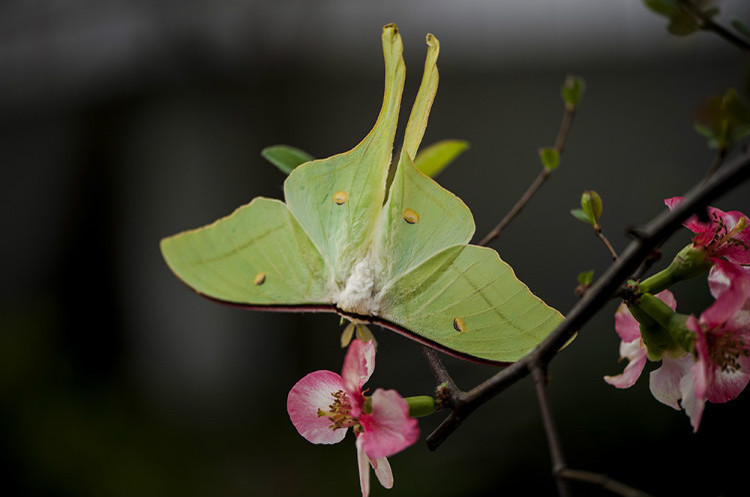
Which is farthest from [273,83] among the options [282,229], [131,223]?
[282,229]

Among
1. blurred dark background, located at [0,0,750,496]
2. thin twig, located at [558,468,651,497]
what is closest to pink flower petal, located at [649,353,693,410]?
thin twig, located at [558,468,651,497]

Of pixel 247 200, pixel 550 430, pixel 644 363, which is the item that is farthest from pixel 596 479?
pixel 247 200

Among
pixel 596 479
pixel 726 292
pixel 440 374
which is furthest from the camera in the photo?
pixel 440 374

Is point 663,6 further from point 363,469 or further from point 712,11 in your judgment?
point 363,469

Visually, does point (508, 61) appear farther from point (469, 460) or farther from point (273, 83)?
point (469, 460)

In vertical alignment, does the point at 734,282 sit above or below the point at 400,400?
above

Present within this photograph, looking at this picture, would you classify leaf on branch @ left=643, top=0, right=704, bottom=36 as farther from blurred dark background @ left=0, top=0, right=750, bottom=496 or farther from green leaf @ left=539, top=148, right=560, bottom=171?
blurred dark background @ left=0, top=0, right=750, bottom=496

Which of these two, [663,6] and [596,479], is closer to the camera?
[596,479]
